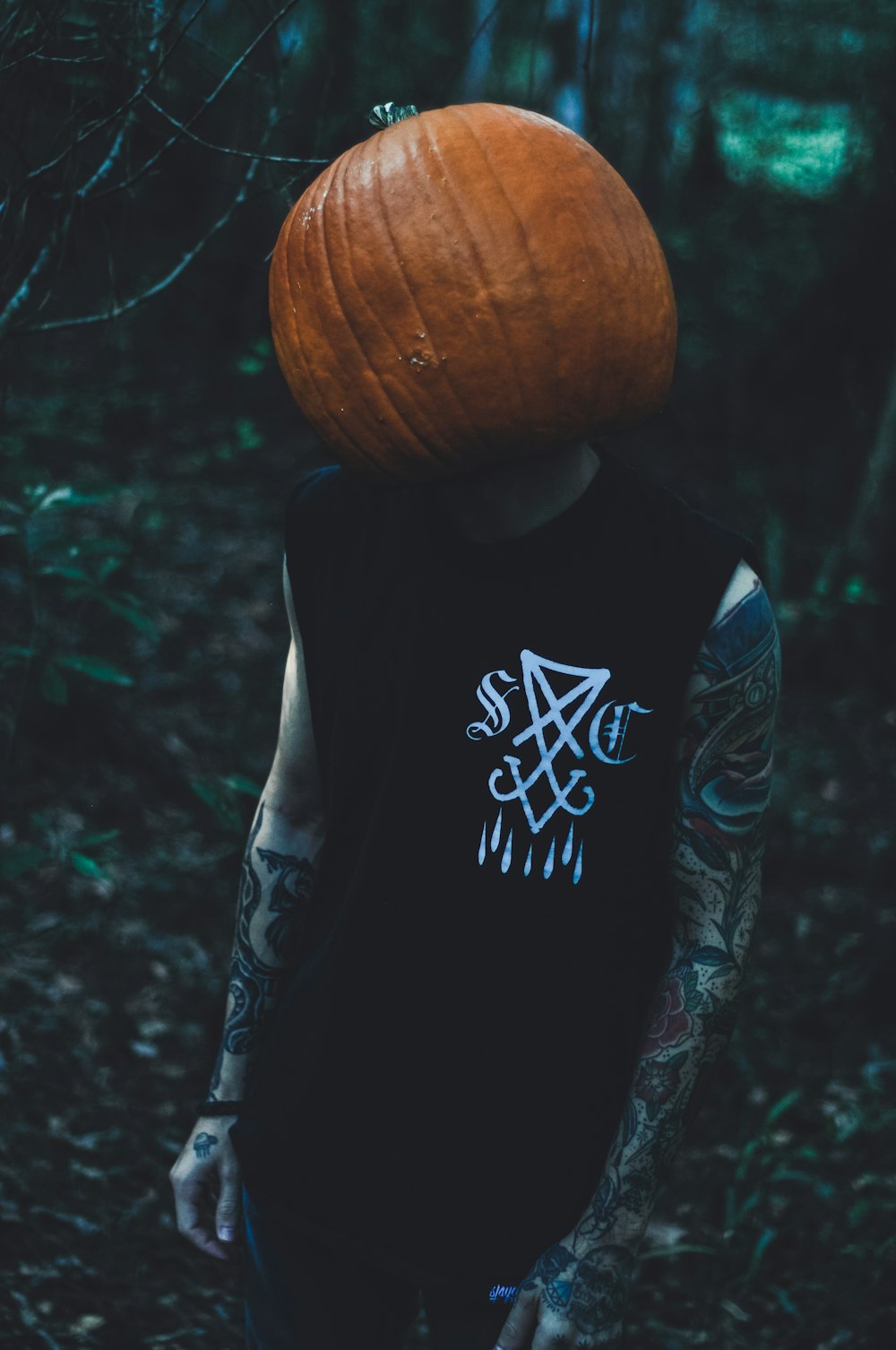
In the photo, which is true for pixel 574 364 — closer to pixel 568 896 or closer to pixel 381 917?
pixel 568 896

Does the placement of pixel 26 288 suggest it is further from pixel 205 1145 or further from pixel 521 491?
pixel 205 1145

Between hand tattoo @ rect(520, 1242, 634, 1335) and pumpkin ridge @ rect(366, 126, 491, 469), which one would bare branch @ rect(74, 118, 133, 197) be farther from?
hand tattoo @ rect(520, 1242, 634, 1335)

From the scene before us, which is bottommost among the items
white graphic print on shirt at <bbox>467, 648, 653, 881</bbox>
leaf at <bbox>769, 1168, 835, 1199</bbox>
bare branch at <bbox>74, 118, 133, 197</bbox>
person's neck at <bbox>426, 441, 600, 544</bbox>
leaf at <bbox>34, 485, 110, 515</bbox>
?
leaf at <bbox>769, 1168, 835, 1199</bbox>

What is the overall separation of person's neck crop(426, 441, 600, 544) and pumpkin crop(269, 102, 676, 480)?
0.20 ft

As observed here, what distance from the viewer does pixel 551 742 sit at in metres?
1.60

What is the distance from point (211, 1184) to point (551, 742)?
3.30 ft

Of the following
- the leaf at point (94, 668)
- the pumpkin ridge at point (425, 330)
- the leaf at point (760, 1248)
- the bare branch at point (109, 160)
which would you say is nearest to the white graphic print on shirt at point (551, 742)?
the pumpkin ridge at point (425, 330)

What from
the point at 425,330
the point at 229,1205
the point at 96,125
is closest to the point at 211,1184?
the point at 229,1205

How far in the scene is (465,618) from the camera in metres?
1.64

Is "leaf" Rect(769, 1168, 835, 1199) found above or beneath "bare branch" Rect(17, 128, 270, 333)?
beneath

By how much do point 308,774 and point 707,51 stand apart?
8.01 meters

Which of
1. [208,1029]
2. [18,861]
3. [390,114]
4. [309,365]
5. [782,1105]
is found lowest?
[208,1029]

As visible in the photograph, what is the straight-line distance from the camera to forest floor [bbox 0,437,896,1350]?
3.28 m

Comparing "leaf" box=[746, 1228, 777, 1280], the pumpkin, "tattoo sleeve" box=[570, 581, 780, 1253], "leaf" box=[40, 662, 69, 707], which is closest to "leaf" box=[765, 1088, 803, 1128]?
"leaf" box=[746, 1228, 777, 1280]
